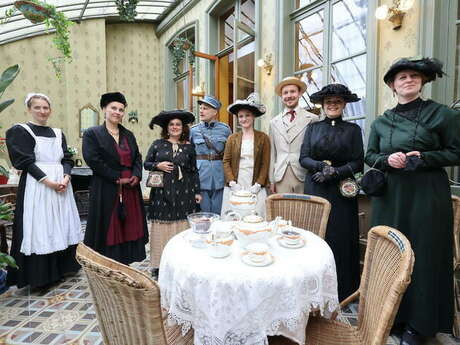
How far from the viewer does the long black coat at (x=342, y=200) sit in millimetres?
2295

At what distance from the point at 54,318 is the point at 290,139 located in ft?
8.09

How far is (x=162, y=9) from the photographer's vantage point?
8.05 meters

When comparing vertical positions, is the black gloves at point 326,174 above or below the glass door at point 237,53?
below

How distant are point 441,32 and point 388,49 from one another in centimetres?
48

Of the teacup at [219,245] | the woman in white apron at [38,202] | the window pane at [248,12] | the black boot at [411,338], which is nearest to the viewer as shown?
the teacup at [219,245]

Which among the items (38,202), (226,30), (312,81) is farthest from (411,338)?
(226,30)

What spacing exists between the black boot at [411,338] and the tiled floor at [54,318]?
0.30 feet

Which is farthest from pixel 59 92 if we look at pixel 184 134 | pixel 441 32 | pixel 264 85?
pixel 441 32

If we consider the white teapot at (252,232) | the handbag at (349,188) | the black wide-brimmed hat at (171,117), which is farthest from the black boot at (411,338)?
the black wide-brimmed hat at (171,117)

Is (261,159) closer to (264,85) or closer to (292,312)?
(292,312)

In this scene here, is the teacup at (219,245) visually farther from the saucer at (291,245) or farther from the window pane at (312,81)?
the window pane at (312,81)

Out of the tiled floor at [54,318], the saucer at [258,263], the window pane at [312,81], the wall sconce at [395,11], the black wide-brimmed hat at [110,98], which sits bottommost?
the tiled floor at [54,318]

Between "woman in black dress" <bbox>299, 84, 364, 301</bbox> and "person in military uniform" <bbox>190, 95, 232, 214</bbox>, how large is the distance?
39.4 inches

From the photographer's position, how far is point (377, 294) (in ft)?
3.75
